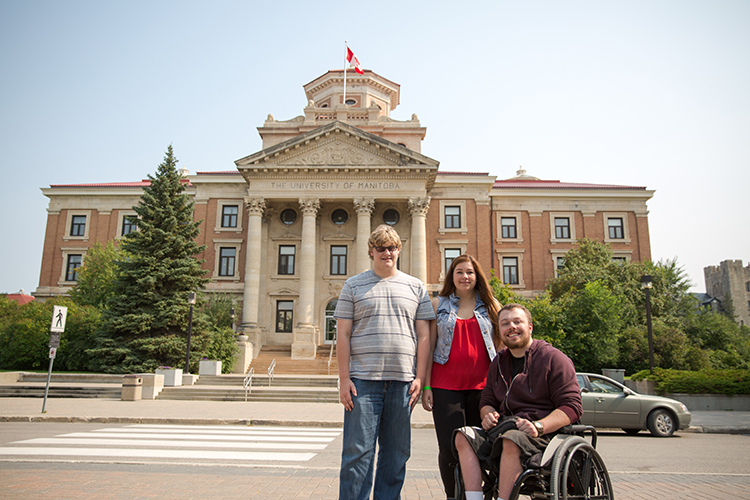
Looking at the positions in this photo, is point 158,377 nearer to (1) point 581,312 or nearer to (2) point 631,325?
(1) point 581,312

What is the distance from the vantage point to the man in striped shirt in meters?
4.41

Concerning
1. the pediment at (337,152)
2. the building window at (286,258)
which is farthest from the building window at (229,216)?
the pediment at (337,152)

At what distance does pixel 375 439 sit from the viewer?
4484 millimetres

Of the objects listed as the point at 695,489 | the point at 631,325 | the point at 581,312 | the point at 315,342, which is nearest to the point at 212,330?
the point at 315,342

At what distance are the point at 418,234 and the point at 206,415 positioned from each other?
24.7 metres

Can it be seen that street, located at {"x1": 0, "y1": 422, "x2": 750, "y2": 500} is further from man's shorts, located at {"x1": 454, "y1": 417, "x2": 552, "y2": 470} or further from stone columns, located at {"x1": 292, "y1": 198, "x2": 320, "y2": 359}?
stone columns, located at {"x1": 292, "y1": 198, "x2": 320, "y2": 359}

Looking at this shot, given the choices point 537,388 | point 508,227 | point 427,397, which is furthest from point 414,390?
point 508,227

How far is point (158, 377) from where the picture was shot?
2206cm

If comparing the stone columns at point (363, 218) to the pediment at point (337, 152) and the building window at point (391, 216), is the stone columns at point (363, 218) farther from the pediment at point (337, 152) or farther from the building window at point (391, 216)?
the building window at point (391, 216)

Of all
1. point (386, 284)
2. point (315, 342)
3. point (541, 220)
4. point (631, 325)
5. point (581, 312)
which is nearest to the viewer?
point (386, 284)

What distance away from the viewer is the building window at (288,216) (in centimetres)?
4088

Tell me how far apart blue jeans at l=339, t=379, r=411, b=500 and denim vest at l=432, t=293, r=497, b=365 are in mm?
507

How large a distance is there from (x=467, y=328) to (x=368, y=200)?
32890 mm

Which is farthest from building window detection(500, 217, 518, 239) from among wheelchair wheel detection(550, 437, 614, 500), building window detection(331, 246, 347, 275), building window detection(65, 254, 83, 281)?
wheelchair wheel detection(550, 437, 614, 500)
